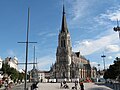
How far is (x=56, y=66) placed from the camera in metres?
166

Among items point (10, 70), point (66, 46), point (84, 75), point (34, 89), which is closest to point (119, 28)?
point (34, 89)

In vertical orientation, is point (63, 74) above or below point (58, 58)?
below

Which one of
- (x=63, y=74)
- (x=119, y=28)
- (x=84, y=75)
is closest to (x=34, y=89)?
(x=119, y=28)

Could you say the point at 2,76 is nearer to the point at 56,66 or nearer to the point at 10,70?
the point at 10,70

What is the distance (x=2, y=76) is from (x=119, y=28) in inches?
2711

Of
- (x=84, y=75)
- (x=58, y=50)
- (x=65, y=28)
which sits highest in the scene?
(x=65, y=28)

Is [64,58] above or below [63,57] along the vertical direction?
below

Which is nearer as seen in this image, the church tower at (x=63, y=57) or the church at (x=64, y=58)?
the church tower at (x=63, y=57)

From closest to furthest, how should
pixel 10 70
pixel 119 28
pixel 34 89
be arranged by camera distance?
1. pixel 34 89
2. pixel 119 28
3. pixel 10 70

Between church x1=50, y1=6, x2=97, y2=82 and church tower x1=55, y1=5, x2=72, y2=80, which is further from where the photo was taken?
church x1=50, y1=6, x2=97, y2=82

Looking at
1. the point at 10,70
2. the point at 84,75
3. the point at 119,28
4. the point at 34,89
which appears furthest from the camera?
the point at 84,75

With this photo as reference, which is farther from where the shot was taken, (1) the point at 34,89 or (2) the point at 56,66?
(2) the point at 56,66

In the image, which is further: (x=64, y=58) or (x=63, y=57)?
(x=64, y=58)

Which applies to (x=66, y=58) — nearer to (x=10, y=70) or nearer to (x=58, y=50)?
(x=58, y=50)
